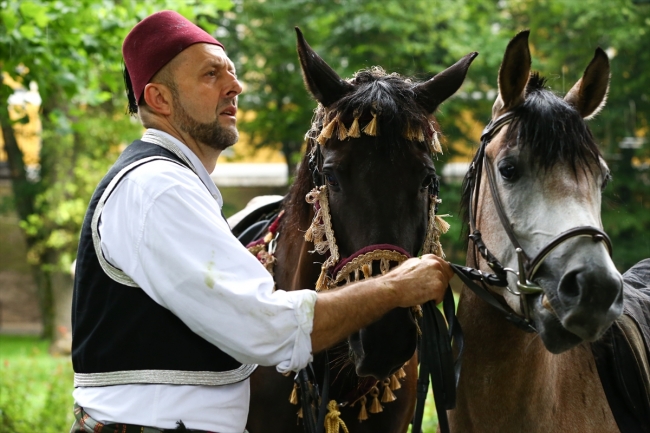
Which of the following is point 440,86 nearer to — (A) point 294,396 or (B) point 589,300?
(B) point 589,300

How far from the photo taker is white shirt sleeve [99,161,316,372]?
2.17m

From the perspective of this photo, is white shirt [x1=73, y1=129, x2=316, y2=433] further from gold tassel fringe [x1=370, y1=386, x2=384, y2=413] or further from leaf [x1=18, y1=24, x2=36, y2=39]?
leaf [x1=18, y1=24, x2=36, y2=39]

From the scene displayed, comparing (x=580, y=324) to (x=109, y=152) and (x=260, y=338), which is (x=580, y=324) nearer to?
(x=260, y=338)

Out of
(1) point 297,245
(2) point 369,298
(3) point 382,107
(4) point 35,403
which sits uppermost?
(3) point 382,107

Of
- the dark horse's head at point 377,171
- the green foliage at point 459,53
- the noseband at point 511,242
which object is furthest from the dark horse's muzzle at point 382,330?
the green foliage at point 459,53

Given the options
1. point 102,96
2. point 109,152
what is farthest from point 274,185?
point 102,96

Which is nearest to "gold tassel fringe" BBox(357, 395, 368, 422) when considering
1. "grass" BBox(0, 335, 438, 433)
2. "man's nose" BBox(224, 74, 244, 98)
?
"man's nose" BBox(224, 74, 244, 98)

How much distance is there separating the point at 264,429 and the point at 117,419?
1222mm

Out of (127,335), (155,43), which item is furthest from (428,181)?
(127,335)

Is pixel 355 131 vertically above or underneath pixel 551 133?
underneath

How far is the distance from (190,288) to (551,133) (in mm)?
1377

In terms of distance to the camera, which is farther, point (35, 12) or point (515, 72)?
point (35, 12)

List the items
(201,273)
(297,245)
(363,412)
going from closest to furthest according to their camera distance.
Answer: (201,273), (363,412), (297,245)

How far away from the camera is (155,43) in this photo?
2611mm
